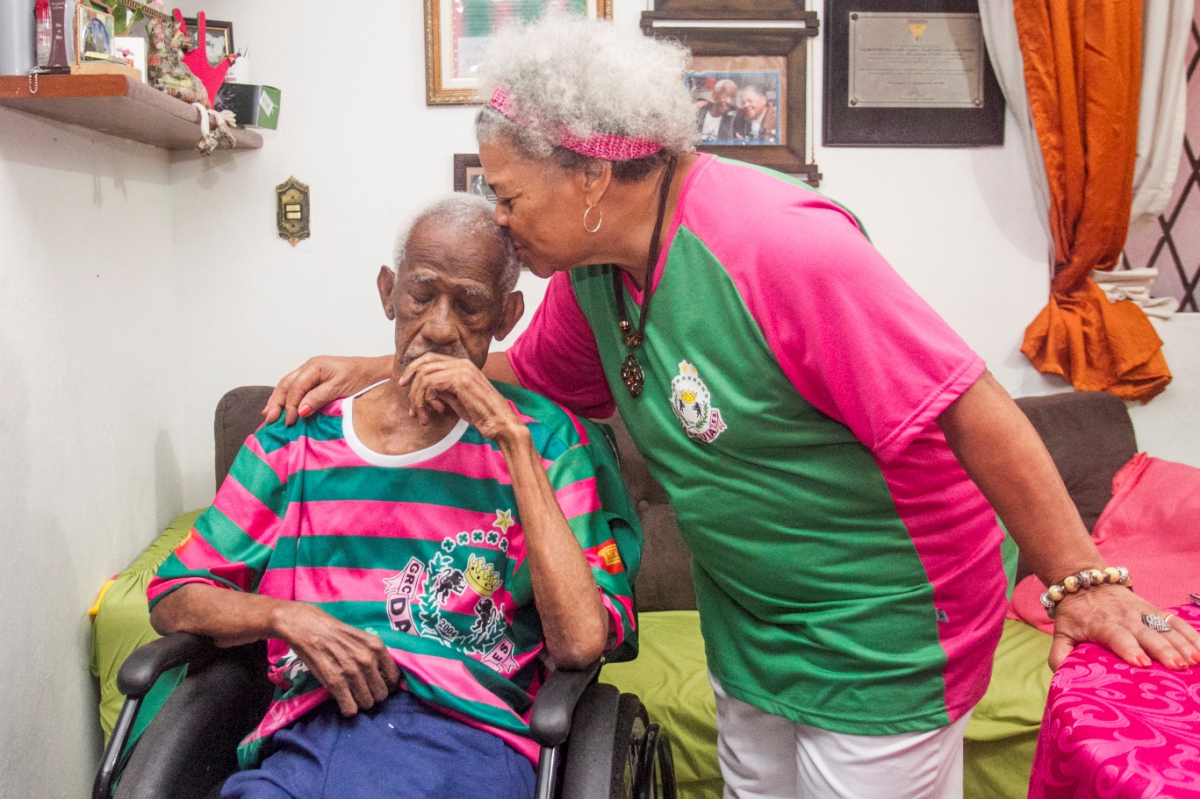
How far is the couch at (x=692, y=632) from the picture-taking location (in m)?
1.87

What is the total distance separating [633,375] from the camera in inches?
49.1

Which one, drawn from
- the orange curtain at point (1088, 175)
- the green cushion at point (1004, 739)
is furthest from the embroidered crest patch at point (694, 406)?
the orange curtain at point (1088, 175)

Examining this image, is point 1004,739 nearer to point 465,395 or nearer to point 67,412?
point 465,395

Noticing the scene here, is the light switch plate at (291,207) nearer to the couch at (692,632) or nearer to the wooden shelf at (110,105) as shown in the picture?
the wooden shelf at (110,105)

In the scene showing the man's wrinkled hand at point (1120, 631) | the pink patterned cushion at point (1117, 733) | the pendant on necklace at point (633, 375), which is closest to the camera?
the pink patterned cushion at point (1117, 733)

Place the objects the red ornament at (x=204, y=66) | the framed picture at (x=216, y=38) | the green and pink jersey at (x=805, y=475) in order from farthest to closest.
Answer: the framed picture at (x=216, y=38) → the red ornament at (x=204, y=66) → the green and pink jersey at (x=805, y=475)

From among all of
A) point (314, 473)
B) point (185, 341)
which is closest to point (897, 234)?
point (314, 473)

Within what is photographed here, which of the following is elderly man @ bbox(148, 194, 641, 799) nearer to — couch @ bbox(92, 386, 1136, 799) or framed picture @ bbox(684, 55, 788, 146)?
couch @ bbox(92, 386, 1136, 799)

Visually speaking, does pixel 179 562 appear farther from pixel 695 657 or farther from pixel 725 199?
pixel 695 657

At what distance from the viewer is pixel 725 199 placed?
1.11 m

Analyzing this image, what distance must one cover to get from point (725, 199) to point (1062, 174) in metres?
1.83

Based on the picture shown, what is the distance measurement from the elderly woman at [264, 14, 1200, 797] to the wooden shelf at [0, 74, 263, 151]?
864mm

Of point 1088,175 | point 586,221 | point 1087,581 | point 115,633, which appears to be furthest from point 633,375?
point 1088,175

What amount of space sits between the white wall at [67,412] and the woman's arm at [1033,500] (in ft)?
5.22
